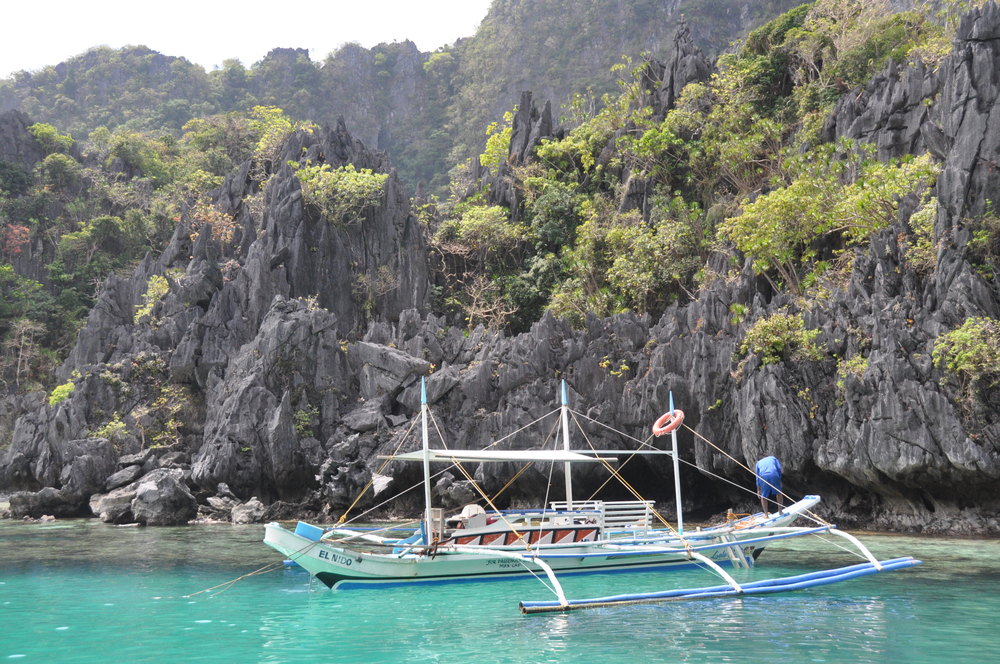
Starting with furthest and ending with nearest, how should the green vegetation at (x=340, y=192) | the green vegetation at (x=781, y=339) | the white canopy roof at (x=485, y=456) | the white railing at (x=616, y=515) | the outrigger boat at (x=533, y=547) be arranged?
the green vegetation at (x=340, y=192) → the green vegetation at (x=781, y=339) → the white railing at (x=616, y=515) → the white canopy roof at (x=485, y=456) → the outrigger boat at (x=533, y=547)

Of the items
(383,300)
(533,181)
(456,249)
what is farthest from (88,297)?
(533,181)

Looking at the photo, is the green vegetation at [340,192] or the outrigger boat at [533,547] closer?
the outrigger boat at [533,547]

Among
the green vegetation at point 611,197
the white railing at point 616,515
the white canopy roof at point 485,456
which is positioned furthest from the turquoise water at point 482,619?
the green vegetation at point 611,197

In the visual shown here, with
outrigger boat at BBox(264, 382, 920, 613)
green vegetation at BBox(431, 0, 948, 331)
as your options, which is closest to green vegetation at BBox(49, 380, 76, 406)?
green vegetation at BBox(431, 0, 948, 331)

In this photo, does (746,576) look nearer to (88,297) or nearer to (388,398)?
(388,398)

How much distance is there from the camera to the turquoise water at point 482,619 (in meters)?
11.1

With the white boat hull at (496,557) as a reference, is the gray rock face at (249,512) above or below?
above

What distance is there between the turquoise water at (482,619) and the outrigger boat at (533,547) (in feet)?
1.23

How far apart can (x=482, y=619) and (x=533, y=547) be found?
4.07m

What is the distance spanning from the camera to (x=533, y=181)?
1747 inches

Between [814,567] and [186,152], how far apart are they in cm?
5660

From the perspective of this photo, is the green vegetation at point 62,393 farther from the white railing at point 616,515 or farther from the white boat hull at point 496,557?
the white railing at point 616,515

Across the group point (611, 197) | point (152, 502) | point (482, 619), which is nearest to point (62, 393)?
point (152, 502)

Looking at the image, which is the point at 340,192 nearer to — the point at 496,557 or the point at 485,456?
the point at 485,456
